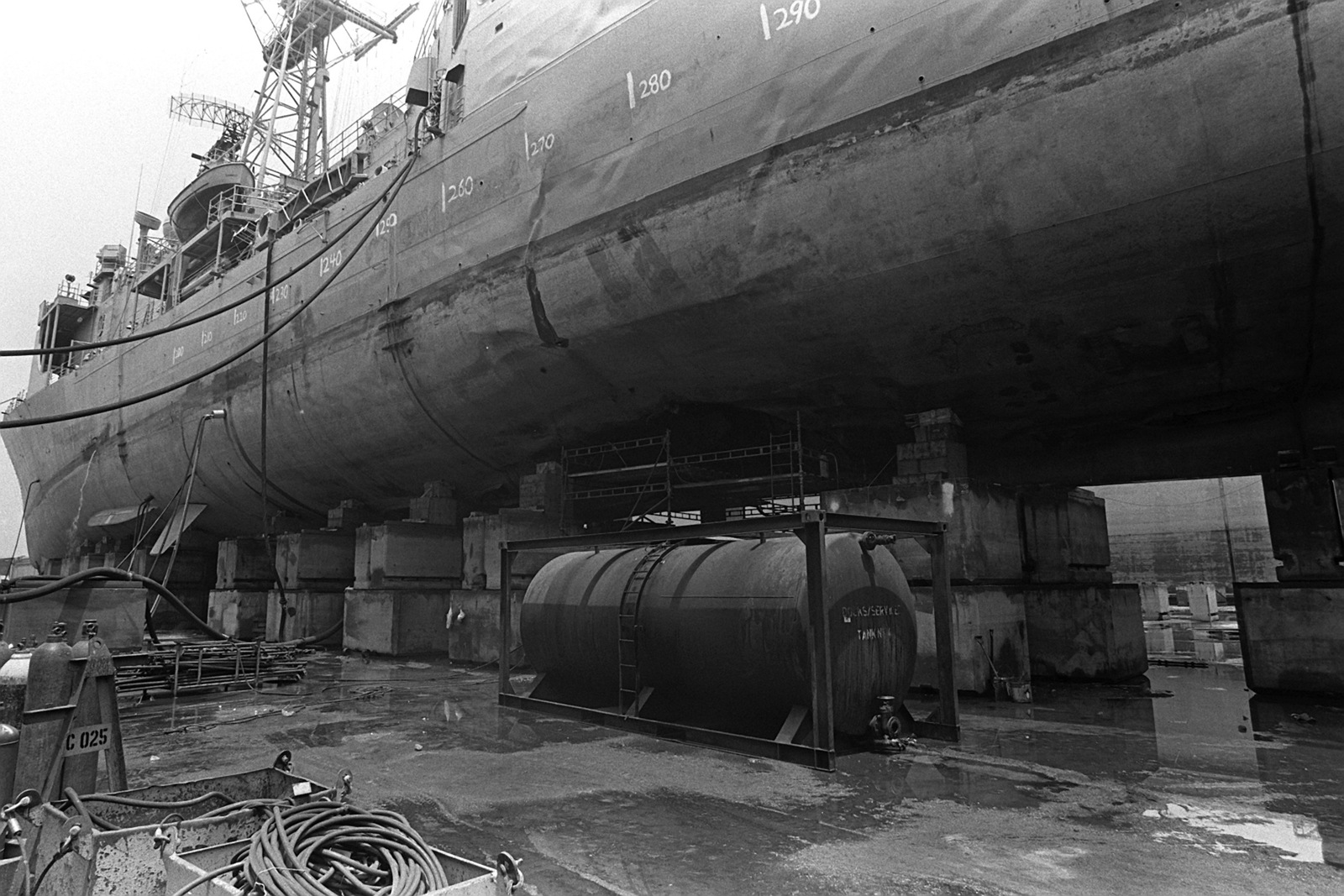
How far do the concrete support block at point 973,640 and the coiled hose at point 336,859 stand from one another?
865 centimetres

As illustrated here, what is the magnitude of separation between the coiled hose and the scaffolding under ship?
538 centimetres

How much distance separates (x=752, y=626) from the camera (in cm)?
824

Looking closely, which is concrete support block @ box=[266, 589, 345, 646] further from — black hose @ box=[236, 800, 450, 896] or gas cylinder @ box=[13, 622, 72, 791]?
black hose @ box=[236, 800, 450, 896]

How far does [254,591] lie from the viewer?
80.4 ft

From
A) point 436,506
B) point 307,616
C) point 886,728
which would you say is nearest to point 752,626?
point 886,728

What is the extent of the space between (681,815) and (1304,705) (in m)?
9.11

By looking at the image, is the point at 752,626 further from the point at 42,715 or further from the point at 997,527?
the point at 42,715

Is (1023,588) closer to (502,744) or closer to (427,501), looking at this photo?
(502,744)

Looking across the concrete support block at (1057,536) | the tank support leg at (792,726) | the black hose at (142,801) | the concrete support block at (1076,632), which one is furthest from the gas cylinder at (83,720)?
the concrete support block at (1057,536)

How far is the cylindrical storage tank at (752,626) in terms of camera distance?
309 inches

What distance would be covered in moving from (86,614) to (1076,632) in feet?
54.4

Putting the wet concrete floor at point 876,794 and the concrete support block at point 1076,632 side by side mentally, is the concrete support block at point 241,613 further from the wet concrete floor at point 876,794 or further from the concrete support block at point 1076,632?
the concrete support block at point 1076,632

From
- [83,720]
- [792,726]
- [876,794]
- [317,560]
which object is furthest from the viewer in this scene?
[317,560]

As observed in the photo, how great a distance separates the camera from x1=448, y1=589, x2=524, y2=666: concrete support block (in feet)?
54.9
